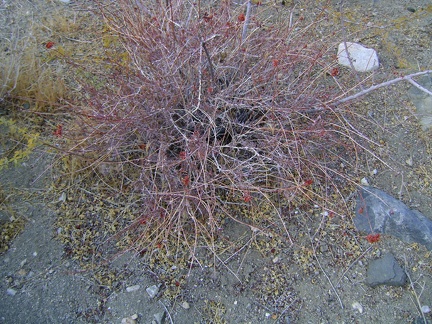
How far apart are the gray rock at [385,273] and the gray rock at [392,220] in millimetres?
159

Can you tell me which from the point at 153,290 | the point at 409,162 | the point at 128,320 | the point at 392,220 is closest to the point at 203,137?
the point at 153,290

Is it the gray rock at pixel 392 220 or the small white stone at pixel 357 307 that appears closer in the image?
the small white stone at pixel 357 307

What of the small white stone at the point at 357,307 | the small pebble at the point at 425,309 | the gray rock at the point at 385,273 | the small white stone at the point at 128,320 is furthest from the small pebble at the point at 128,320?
the small pebble at the point at 425,309

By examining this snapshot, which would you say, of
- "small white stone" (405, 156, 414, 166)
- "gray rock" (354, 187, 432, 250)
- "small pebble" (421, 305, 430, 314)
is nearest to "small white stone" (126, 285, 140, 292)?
"gray rock" (354, 187, 432, 250)

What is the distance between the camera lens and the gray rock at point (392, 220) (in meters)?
2.00

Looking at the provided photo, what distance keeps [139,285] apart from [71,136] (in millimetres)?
880

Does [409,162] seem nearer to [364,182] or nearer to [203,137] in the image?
[364,182]

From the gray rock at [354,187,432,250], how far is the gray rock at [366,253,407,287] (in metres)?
0.16

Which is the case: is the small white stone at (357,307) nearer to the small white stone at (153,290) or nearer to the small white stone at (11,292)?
the small white stone at (153,290)

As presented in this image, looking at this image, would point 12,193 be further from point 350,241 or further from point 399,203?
point 399,203

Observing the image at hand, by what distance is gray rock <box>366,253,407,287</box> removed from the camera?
187 centimetres

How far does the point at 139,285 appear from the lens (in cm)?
183

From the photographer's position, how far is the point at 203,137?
1957mm

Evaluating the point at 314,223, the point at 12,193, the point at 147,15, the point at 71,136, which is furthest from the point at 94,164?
the point at 314,223
